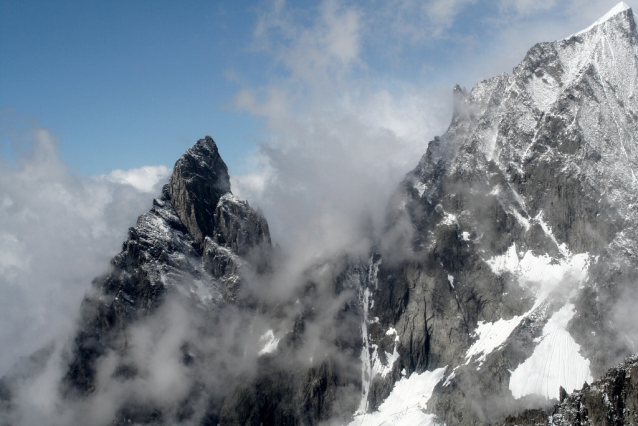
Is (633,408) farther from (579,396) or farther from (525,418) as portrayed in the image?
(525,418)

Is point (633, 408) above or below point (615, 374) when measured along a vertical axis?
below

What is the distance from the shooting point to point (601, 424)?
122 m

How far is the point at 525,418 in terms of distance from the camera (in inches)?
5458

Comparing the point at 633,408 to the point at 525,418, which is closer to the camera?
the point at 633,408

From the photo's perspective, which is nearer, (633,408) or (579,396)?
(633,408)

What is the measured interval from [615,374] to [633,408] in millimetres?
8245

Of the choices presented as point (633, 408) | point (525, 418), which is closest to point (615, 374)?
point (633, 408)

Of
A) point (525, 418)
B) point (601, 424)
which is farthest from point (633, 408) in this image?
point (525, 418)

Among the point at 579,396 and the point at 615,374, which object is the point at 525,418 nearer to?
the point at 579,396

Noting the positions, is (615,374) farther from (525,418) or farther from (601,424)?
(525,418)

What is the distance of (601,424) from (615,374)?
12.6 m

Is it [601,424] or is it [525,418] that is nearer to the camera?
[601,424]

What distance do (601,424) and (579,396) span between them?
1018cm

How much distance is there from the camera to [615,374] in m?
128
